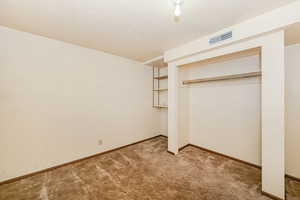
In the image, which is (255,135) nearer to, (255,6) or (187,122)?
(187,122)

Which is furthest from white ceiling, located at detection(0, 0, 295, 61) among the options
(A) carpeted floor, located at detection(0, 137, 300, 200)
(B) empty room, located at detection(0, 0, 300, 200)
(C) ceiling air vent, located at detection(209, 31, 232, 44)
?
(A) carpeted floor, located at detection(0, 137, 300, 200)

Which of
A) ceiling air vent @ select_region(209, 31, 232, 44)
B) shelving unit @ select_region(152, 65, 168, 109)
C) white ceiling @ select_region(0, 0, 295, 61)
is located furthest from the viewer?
shelving unit @ select_region(152, 65, 168, 109)

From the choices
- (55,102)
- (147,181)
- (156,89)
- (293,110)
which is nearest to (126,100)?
(156,89)

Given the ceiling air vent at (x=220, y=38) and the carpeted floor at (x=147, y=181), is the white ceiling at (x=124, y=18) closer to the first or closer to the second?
the ceiling air vent at (x=220, y=38)

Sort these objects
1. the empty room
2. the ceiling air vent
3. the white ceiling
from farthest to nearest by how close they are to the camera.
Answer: the ceiling air vent < the empty room < the white ceiling

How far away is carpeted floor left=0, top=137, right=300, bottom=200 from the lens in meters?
1.63

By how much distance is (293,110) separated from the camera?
6.54 feet

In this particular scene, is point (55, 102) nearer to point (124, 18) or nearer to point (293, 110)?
point (124, 18)

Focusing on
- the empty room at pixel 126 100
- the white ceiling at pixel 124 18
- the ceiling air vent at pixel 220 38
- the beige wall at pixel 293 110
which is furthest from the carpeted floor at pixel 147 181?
the white ceiling at pixel 124 18

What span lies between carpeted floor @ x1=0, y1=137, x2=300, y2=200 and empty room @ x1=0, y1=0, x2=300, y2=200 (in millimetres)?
18

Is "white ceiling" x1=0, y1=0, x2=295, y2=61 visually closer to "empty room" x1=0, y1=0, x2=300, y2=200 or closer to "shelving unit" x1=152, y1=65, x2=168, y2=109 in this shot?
"empty room" x1=0, y1=0, x2=300, y2=200

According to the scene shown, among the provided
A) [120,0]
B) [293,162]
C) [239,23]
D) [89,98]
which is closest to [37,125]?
[89,98]

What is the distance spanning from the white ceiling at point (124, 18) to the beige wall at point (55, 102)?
0.37 m

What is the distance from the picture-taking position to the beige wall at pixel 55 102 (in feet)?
6.16
